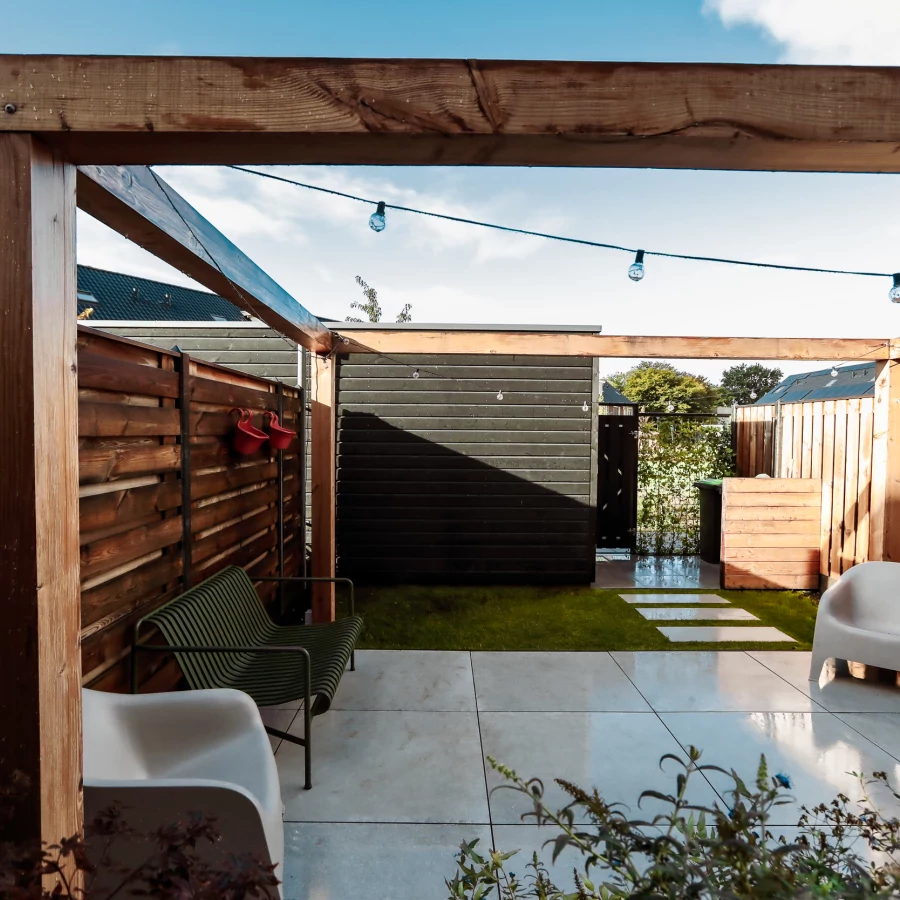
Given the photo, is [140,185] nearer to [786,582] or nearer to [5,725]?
[5,725]

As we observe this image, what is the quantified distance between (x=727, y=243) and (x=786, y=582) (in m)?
3.28

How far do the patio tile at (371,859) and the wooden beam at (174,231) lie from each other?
210 centimetres

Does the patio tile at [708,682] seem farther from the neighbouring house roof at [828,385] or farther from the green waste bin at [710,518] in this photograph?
the green waste bin at [710,518]

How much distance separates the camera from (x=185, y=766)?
203 cm

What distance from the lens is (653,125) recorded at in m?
1.22

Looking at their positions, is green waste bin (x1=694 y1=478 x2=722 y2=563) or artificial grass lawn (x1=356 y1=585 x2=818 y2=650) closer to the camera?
artificial grass lawn (x1=356 y1=585 x2=818 y2=650)

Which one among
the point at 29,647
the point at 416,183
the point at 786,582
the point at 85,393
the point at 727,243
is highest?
the point at 416,183

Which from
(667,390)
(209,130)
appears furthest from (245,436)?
(667,390)

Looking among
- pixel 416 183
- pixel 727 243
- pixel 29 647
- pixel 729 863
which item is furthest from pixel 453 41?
pixel 416 183

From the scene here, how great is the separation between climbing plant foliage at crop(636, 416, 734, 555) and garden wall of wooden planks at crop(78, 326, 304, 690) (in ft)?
16.9

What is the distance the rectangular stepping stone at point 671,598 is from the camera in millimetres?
5371

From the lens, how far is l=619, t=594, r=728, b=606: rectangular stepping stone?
537 centimetres

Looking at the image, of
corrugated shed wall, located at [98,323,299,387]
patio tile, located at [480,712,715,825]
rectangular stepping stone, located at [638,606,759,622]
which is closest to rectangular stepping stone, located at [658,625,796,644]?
rectangular stepping stone, located at [638,606,759,622]

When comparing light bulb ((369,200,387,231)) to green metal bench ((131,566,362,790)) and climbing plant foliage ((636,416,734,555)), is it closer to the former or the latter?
green metal bench ((131,566,362,790))
